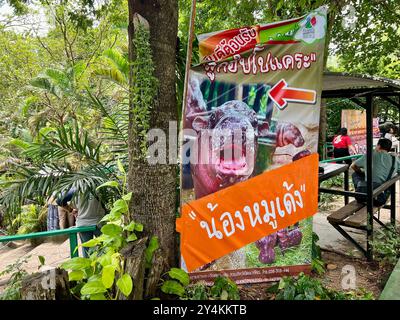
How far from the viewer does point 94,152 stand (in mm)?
3730

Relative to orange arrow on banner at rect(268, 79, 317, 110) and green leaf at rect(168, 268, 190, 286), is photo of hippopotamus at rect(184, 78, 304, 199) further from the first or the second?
green leaf at rect(168, 268, 190, 286)

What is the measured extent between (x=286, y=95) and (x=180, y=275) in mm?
1939

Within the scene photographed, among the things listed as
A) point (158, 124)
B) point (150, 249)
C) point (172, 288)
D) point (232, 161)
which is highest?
point (158, 124)

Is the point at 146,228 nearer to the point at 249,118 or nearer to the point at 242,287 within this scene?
the point at 242,287

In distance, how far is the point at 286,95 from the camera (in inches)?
121

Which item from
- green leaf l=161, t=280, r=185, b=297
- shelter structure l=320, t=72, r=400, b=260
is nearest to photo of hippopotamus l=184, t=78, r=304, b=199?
green leaf l=161, t=280, r=185, b=297

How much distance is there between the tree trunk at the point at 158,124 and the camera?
2811 mm

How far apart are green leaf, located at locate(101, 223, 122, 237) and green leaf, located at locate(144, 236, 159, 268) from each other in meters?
0.29

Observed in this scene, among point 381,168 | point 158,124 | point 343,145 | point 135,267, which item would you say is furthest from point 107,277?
point 343,145

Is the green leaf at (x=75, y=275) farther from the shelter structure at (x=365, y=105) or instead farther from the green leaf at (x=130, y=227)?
the shelter structure at (x=365, y=105)

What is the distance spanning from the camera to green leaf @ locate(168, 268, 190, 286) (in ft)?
9.18

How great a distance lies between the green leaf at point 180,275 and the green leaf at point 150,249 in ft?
0.80

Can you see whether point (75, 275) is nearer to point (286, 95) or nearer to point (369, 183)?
point (286, 95)
